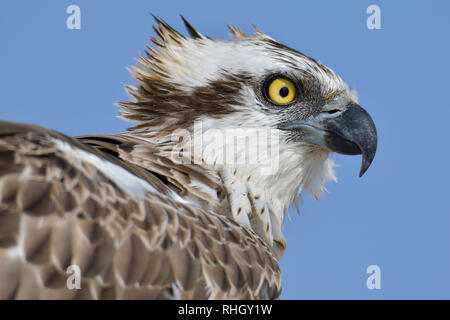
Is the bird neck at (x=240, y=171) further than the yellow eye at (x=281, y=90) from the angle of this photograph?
No

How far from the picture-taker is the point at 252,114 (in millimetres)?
5902

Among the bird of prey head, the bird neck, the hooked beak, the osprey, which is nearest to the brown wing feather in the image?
the osprey

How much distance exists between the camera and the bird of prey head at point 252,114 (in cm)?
573

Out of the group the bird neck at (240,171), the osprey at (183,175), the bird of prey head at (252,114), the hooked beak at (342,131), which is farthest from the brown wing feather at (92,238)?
the hooked beak at (342,131)

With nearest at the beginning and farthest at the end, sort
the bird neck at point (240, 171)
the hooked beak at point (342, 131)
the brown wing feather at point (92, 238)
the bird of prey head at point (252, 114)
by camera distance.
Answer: the brown wing feather at point (92, 238)
the bird neck at point (240, 171)
the bird of prey head at point (252, 114)
the hooked beak at point (342, 131)

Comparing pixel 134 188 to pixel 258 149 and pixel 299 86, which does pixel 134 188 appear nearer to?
pixel 258 149

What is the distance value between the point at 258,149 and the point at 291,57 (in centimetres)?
90

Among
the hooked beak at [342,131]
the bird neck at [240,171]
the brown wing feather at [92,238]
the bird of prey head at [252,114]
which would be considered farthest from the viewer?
the hooked beak at [342,131]

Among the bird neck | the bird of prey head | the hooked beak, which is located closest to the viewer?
the bird neck

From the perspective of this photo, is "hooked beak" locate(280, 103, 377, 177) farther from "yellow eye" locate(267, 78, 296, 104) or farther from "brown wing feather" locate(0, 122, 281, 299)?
"brown wing feather" locate(0, 122, 281, 299)

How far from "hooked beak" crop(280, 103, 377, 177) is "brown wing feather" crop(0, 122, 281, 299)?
1.70 meters

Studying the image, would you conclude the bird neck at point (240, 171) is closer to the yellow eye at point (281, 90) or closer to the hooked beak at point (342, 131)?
the hooked beak at point (342, 131)

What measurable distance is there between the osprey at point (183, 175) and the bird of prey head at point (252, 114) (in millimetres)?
11

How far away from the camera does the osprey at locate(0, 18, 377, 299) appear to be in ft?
12.6
